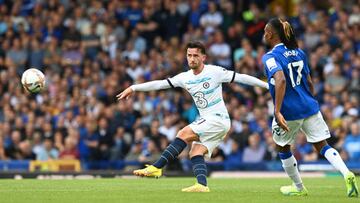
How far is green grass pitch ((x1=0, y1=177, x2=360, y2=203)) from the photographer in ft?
42.8

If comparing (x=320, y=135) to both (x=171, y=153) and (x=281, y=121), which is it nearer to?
(x=281, y=121)

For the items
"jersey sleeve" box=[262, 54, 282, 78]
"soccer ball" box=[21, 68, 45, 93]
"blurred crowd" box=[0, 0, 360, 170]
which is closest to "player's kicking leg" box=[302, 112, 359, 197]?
"jersey sleeve" box=[262, 54, 282, 78]

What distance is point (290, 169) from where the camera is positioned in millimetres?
13930

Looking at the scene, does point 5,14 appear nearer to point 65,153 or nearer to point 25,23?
point 25,23

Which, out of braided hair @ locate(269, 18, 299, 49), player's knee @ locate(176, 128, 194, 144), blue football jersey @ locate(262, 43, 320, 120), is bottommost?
player's knee @ locate(176, 128, 194, 144)

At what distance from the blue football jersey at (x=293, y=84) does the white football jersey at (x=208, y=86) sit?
1.35m

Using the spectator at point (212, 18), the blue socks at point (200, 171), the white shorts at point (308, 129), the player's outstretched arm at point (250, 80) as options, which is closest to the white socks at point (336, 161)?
the white shorts at point (308, 129)

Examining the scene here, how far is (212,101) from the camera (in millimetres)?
14828

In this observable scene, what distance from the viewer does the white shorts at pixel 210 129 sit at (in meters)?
14.7

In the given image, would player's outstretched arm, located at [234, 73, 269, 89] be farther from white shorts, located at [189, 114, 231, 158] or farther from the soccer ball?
the soccer ball

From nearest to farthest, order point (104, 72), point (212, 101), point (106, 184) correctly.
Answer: point (212, 101) → point (106, 184) → point (104, 72)

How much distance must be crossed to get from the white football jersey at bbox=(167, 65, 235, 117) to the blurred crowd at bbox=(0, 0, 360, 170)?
8.06m

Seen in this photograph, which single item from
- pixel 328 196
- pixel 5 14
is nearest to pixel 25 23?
pixel 5 14

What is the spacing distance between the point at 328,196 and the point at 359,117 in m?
10.2
